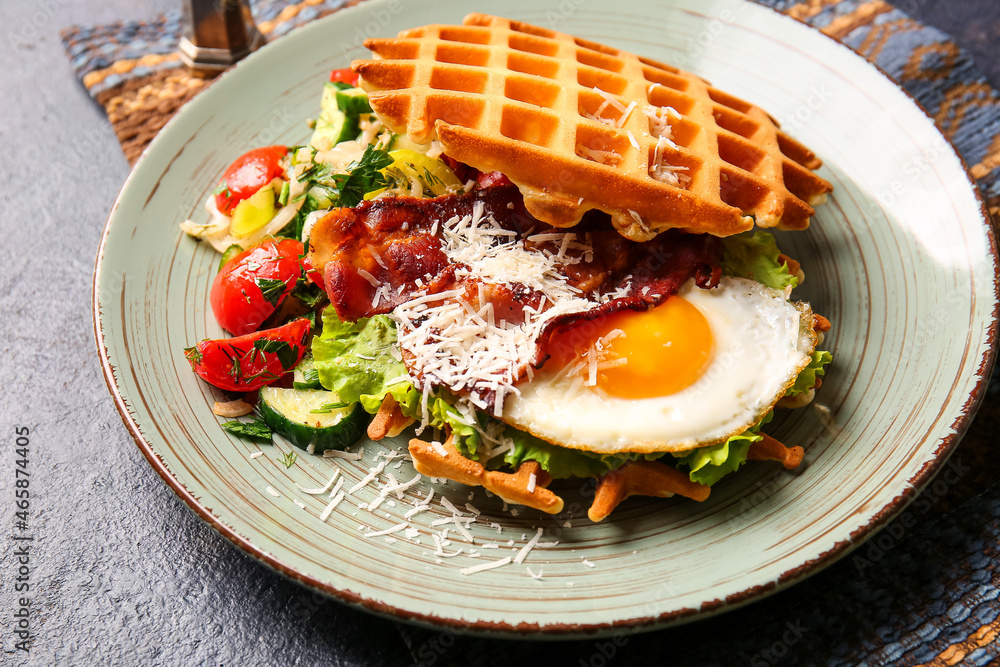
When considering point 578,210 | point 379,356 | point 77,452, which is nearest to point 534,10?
point 578,210

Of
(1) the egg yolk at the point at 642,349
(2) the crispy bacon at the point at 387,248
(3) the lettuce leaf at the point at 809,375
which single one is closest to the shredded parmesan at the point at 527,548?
(1) the egg yolk at the point at 642,349

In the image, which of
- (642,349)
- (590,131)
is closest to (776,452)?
(642,349)

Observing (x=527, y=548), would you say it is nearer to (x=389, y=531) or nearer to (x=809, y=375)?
(x=389, y=531)

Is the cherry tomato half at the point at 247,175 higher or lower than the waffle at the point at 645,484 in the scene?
lower

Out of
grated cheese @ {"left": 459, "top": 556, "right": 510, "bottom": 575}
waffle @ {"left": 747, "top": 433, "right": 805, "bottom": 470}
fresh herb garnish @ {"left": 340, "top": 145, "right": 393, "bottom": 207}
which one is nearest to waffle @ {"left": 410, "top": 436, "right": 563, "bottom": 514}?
grated cheese @ {"left": 459, "top": 556, "right": 510, "bottom": 575}

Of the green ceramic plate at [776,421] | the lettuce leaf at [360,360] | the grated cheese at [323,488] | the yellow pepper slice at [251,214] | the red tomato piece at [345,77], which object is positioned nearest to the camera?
the green ceramic plate at [776,421]

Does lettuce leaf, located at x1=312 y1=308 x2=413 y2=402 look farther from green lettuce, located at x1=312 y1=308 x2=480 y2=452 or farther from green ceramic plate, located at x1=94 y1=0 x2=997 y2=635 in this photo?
green ceramic plate, located at x1=94 y1=0 x2=997 y2=635

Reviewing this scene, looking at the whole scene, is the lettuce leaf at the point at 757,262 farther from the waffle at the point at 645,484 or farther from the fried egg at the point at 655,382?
the waffle at the point at 645,484
